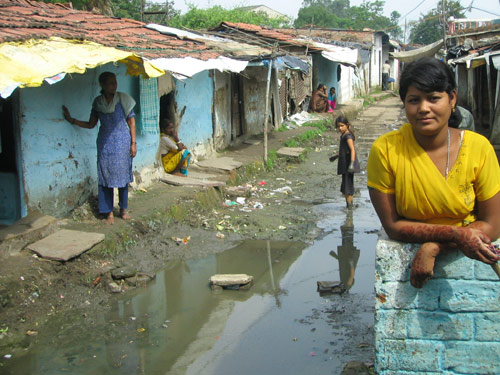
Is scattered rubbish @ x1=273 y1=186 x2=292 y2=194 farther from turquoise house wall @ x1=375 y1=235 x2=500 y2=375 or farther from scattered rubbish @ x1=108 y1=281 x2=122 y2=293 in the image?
turquoise house wall @ x1=375 y1=235 x2=500 y2=375

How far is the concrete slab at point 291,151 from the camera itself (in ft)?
43.0

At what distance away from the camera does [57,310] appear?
525cm

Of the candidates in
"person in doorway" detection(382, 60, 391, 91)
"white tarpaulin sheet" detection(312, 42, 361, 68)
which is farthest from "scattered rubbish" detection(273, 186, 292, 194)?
"person in doorway" detection(382, 60, 391, 91)

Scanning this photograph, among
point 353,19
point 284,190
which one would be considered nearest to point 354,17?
point 353,19

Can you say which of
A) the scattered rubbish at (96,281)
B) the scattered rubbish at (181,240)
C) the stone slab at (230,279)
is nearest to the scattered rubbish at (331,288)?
the stone slab at (230,279)

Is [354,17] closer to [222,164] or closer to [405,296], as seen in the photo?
[222,164]

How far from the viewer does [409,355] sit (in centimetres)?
247

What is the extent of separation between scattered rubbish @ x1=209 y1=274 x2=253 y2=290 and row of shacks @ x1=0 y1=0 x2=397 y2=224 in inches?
→ 96.2

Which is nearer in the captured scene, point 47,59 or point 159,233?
point 47,59

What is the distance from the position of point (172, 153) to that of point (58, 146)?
10.6ft

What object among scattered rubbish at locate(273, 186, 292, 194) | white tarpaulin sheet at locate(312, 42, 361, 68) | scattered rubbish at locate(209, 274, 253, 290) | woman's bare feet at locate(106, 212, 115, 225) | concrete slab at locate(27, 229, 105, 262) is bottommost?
scattered rubbish at locate(209, 274, 253, 290)

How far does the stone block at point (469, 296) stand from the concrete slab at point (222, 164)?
27.2ft

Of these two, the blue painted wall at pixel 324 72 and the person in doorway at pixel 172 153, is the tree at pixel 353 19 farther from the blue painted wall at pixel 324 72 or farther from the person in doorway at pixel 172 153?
the person in doorway at pixel 172 153

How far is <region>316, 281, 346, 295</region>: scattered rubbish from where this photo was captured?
18.9 ft
